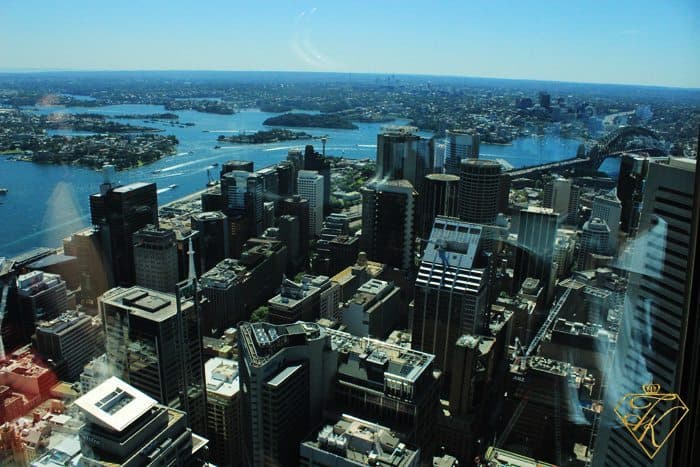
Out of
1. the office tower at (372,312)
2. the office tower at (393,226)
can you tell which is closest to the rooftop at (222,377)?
the office tower at (372,312)

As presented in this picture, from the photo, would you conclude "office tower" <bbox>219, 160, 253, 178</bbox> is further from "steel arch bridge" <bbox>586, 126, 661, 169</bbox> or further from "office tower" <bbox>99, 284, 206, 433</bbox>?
"office tower" <bbox>99, 284, 206, 433</bbox>

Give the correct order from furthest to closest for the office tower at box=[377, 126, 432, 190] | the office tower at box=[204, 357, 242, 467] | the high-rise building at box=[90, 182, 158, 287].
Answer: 1. the office tower at box=[377, 126, 432, 190]
2. the high-rise building at box=[90, 182, 158, 287]
3. the office tower at box=[204, 357, 242, 467]

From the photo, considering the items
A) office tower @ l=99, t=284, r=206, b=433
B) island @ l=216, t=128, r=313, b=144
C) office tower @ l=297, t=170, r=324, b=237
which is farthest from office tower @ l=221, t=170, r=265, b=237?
office tower @ l=99, t=284, r=206, b=433

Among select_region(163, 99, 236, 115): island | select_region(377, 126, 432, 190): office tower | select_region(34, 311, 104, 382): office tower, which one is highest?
select_region(163, 99, 236, 115): island

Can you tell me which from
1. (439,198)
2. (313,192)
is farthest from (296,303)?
(313,192)

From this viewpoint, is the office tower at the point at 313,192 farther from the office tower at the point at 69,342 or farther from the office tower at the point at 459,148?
the office tower at the point at 69,342

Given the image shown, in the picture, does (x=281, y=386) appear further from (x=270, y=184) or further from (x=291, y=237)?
(x=270, y=184)

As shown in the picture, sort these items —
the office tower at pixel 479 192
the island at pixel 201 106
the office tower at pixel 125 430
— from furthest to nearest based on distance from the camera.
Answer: the island at pixel 201 106
the office tower at pixel 479 192
the office tower at pixel 125 430
